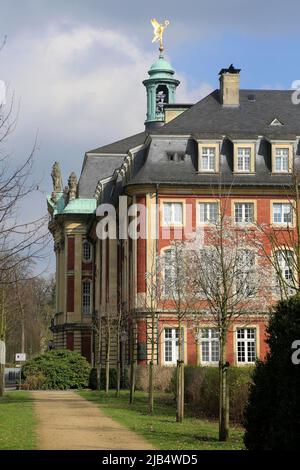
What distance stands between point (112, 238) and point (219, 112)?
440 inches

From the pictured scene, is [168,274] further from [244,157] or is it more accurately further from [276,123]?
[276,123]

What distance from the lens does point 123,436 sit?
794 inches

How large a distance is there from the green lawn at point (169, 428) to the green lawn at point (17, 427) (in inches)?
89.2

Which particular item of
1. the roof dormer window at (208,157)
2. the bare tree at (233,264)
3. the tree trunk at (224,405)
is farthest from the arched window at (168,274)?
the tree trunk at (224,405)

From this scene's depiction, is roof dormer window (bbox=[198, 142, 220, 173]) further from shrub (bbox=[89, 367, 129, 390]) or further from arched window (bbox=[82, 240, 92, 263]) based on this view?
arched window (bbox=[82, 240, 92, 263])

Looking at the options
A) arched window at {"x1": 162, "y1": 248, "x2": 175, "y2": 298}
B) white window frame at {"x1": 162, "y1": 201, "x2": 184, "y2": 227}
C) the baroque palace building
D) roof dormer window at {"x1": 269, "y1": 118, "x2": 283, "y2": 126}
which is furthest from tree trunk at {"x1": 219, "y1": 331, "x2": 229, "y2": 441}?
roof dormer window at {"x1": 269, "y1": 118, "x2": 283, "y2": 126}

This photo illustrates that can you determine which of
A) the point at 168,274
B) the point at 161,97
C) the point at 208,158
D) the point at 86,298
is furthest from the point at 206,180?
the point at 86,298

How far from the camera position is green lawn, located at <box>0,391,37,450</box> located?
18141mm

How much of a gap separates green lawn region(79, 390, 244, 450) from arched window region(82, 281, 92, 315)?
144ft

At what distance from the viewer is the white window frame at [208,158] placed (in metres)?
52.9

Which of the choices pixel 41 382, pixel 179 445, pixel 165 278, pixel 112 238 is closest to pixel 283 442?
pixel 179 445

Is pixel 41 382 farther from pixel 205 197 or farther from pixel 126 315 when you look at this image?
pixel 205 197

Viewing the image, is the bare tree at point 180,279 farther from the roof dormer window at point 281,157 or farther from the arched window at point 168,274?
the roof dormer window at point 281,157

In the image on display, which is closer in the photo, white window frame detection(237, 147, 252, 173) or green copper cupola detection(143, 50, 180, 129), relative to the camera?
white window frame detection(237, 147, 252, 173)
